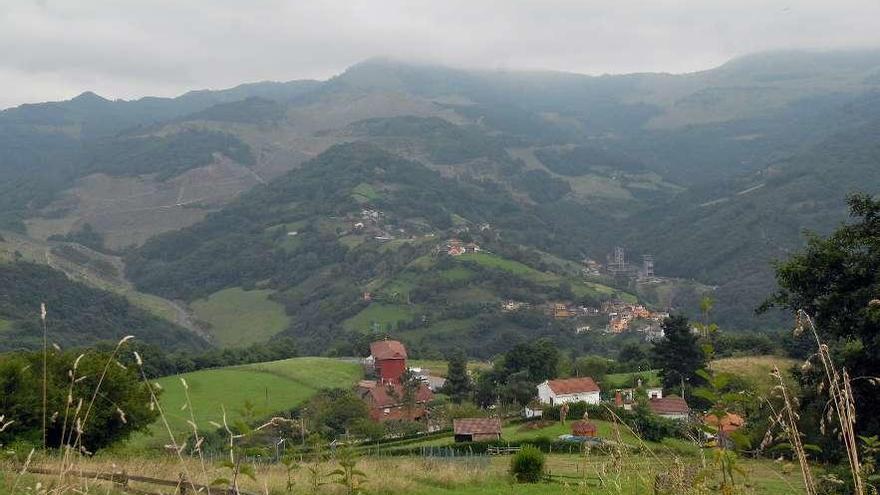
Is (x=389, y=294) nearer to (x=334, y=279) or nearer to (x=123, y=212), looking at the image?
(x=334, y=279)

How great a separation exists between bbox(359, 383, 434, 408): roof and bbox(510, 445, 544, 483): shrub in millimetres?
35414

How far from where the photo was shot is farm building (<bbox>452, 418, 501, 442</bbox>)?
3272 cm

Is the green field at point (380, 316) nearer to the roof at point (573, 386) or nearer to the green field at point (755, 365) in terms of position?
the roof at point (573, 386)

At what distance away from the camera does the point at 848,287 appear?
18609mm

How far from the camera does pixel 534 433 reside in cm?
3428

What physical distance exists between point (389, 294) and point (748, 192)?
94.4 m

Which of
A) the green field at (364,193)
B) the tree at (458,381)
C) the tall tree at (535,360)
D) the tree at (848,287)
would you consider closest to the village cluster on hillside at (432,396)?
the tree at (458,381)

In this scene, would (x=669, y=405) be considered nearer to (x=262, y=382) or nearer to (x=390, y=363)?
(x=390, y=363)

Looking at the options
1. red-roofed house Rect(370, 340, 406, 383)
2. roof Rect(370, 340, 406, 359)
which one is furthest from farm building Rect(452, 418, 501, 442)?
roof Rect(370, 340, 406, 359)

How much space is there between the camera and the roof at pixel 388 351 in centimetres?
6150

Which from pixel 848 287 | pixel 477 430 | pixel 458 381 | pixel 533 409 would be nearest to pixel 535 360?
pixel 458 381

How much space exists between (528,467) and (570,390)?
30184 mm

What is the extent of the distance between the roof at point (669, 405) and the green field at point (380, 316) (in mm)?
61512

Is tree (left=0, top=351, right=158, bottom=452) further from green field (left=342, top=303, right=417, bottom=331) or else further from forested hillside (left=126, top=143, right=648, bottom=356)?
green field (left=342, top=303, right=417, bottom=331)
